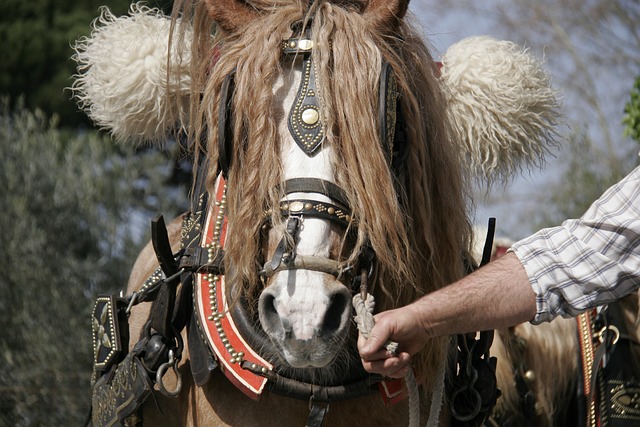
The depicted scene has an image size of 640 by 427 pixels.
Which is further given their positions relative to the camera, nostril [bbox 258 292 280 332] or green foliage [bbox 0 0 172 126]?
green foliage [bbox 0 0 172 126]

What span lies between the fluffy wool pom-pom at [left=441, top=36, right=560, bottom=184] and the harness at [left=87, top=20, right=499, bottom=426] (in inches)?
23.6

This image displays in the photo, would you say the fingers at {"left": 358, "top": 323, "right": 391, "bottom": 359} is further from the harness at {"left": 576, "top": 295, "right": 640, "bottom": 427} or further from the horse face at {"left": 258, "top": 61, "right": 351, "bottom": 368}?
the harness at {"left": 576, "top": 295, "right": 640, "bottom": 427}

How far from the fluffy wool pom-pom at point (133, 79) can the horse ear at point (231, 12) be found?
612 mm

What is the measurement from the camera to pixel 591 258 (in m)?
1.81

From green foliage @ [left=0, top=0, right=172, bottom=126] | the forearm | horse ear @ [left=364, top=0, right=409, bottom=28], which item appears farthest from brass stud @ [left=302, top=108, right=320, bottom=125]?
green foliage @ [left=0, top=0, right=172, bottom=126]

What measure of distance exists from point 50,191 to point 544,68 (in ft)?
12.9

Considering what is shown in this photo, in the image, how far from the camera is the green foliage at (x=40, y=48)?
27.9ft

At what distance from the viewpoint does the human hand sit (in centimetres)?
163

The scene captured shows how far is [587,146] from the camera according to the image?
254 inches

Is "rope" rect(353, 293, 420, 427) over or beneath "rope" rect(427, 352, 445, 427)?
over

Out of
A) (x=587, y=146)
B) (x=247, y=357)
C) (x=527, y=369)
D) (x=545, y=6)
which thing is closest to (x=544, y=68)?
(x=527, y=369)

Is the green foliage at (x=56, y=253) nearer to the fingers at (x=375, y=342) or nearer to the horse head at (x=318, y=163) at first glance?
the horse head at (x=318, y=163)

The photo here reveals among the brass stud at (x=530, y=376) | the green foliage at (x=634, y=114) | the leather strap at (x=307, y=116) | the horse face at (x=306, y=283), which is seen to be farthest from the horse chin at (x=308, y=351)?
the green foliage at (x=634, y=114)

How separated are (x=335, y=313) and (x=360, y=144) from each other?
36cm
